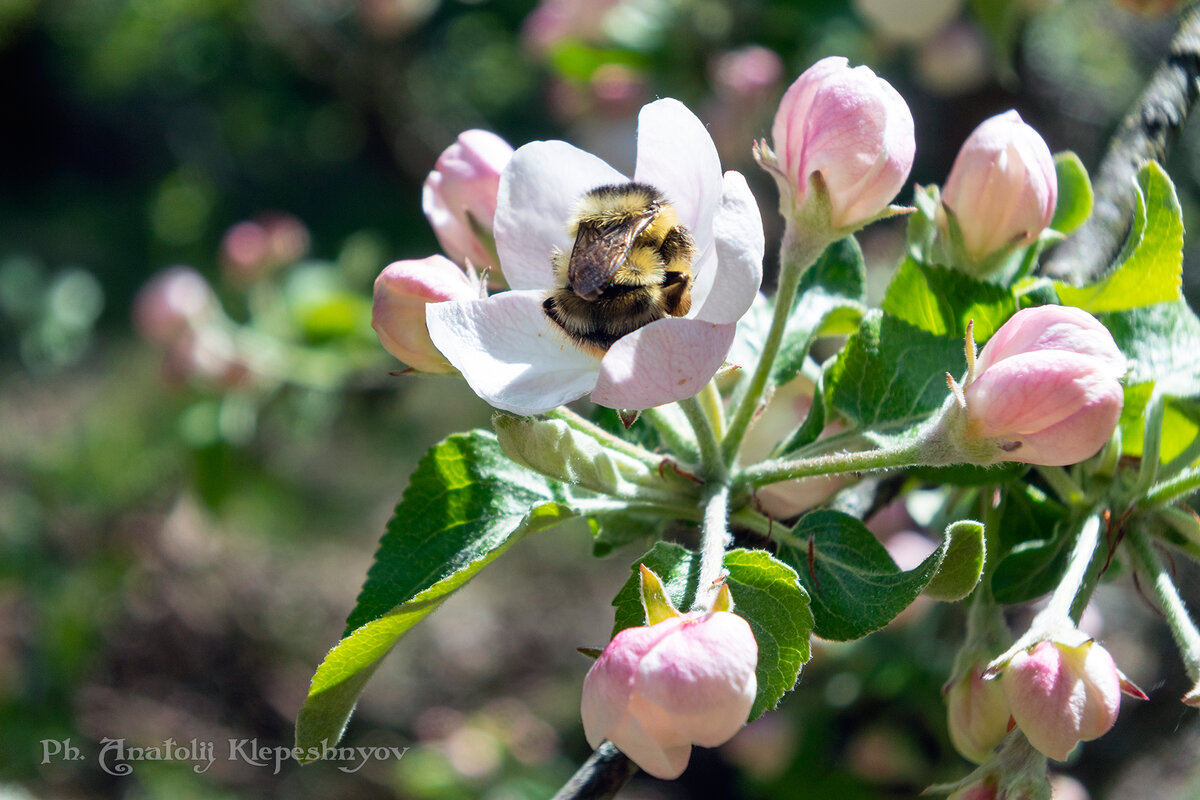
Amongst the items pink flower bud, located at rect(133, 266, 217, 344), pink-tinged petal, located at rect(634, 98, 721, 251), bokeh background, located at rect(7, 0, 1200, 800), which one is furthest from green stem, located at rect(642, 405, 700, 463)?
pink flower bud, located at rect(133, 266, 217, 344)

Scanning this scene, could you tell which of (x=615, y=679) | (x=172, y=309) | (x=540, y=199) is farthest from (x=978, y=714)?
(x=172, y=309)

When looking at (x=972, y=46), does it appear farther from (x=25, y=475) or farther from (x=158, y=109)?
(x=158, y=109)

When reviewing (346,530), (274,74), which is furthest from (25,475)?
(274,74)

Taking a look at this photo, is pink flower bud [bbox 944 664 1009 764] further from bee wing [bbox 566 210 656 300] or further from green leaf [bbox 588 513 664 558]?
bee wing [bbox 566 210 656 300]

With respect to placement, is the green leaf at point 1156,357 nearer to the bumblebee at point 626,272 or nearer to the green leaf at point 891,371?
the green leaf at point 891,371

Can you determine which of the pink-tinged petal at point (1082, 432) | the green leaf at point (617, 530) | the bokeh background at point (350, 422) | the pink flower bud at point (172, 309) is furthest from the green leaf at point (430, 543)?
the pink flower bud at point (172, 309)
